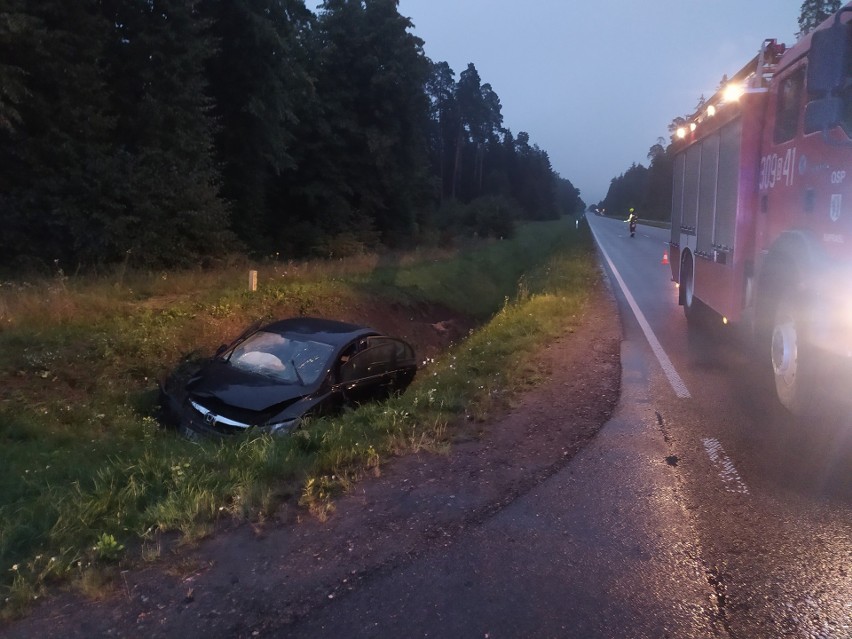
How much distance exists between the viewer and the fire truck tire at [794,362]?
6316 millimetres

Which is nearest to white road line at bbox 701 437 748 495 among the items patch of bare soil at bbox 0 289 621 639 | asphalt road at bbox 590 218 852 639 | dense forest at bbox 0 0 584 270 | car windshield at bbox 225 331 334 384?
asphalt road at bbox 590 218 852 639

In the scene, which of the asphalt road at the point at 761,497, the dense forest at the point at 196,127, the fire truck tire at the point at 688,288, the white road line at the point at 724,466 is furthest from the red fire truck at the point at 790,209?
the dense forest at the point at 196,127

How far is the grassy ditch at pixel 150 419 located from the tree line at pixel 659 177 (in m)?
4.73

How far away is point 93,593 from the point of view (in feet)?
11.7

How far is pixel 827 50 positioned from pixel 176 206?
15.8 metres

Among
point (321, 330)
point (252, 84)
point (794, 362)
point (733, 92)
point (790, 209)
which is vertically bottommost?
point (321, 330)

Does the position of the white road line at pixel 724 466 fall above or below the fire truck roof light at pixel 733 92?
below

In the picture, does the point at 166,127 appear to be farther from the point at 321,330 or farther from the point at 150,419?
the point at 150,419

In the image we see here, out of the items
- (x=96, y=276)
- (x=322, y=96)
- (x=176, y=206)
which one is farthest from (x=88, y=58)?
(x=322, y=96)

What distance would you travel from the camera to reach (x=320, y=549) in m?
4.05

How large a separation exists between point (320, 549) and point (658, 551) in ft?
6.19

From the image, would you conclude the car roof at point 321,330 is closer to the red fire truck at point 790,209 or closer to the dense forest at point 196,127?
the red fire truck at point 790,209


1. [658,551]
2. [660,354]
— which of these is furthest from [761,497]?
[660,354]

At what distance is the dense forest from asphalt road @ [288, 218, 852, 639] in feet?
47.6
